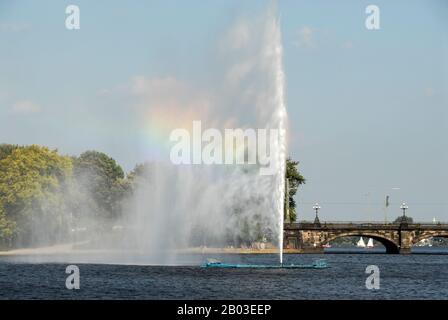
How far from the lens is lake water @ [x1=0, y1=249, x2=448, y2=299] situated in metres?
68.1

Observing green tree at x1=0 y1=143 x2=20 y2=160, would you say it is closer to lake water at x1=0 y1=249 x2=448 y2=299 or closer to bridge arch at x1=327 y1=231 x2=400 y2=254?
bridge arch at x1=327 y1=231 x2=400 y2=254

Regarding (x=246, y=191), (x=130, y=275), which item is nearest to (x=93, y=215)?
(x=246, y=191)

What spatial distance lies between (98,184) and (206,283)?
87.8 meters

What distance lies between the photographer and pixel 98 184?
163 metres

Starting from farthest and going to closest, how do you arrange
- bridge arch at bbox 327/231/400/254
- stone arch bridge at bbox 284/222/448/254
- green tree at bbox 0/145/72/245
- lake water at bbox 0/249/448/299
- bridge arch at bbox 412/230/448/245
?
bridge arch at bbox 327/231/400/254
bridge arch at bbox 412/230/448/245
stone arch bridge at bbox 284/222/448/254
green tree at bbox 0/145/72/245
lake water at bbox 0/249/448/299

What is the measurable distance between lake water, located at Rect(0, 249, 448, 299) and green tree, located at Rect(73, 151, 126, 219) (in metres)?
57.2

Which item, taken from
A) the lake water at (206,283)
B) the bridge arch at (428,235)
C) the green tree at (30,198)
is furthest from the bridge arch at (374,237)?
the lake water at (206,283)

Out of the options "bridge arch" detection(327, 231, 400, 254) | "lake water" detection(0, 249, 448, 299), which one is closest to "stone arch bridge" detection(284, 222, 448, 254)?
"bridge arch" detection(327, 231, 400, 254)

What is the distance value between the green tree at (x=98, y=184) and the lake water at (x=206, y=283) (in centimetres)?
5718

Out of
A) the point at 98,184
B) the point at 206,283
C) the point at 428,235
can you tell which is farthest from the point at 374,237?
the point at 206,283

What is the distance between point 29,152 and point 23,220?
10.6 metres

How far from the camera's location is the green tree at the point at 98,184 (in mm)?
159125
